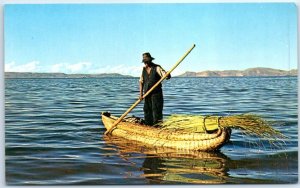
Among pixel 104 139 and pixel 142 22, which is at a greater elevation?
pixel 142 22

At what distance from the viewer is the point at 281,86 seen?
483 cm

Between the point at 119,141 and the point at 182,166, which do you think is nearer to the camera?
the point at 182,166

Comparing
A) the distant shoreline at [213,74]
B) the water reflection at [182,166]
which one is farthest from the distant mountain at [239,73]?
the water reflection at [182,166]

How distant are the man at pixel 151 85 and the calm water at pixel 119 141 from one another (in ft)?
0.16

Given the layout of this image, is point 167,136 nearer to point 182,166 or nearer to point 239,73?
point 182,166

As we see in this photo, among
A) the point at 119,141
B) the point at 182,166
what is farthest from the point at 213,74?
the point at 119,141

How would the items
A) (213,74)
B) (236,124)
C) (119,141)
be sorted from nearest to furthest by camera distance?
1. (236,124)
2. (213,74)
3. (119,141)

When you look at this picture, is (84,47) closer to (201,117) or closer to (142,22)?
(142,22)

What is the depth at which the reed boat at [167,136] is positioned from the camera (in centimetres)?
479

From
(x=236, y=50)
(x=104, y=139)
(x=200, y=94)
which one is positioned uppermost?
(x=236, y=50)

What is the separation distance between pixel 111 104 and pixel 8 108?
712mm

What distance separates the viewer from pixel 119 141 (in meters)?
5.03

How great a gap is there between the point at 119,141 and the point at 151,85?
467mm

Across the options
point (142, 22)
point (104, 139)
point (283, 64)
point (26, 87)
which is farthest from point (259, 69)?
point (26, 87)
